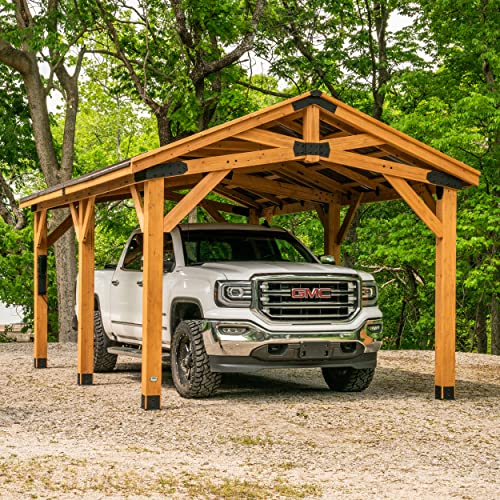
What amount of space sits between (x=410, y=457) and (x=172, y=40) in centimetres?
1558

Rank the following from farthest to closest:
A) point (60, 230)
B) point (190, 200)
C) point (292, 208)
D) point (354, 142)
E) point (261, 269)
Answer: point (292, 208)
point (60, 230)
point (354, 142)
point (261, 269)
point (190, 200)

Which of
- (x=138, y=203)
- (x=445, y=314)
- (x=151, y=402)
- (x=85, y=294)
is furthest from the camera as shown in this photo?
(x=85, y=294)

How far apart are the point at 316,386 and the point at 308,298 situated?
231cm

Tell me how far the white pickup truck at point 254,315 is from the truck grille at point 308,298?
0.01 metres

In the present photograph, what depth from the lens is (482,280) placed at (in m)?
21.1

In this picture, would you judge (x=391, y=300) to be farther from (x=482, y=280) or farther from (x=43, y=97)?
(x=43, y=97)

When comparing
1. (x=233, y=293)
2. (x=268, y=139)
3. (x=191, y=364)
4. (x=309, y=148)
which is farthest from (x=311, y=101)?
(x=191, y=364)

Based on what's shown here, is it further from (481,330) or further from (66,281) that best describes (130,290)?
(481,330)

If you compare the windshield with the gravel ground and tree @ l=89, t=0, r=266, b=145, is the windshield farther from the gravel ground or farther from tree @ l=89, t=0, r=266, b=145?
tree @ l=89, t=0, r=266, b=145

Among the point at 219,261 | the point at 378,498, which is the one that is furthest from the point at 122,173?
the point at 378,498

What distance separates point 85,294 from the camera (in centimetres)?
1247

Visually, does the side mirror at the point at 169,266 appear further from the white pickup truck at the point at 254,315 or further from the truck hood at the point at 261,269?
the truck hood at the point at 261,269

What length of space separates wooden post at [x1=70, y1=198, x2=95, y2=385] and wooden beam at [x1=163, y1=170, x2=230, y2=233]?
7.89 ft

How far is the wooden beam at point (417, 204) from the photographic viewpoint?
11383 mm
